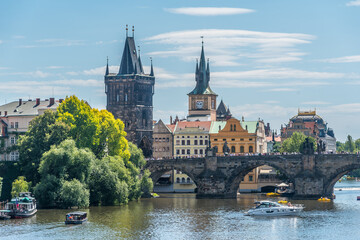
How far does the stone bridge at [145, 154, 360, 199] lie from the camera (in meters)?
150

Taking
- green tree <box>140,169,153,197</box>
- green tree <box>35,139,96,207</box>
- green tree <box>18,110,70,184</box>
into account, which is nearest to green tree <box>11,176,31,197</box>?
green tree <box>35,139,96,207</box>

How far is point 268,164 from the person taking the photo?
15662 centimetres

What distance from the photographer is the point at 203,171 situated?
162m

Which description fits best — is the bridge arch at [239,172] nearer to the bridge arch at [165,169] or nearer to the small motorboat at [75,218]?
the bridge arch at [165,169]

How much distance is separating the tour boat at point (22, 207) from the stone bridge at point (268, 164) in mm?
48389

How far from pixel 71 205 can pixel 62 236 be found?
83.2 feet

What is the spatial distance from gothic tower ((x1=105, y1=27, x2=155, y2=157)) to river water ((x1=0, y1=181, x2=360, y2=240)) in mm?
50672

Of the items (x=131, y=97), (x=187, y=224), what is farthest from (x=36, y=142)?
(x=131, y=97)

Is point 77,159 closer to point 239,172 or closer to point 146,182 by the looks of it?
point 146,182

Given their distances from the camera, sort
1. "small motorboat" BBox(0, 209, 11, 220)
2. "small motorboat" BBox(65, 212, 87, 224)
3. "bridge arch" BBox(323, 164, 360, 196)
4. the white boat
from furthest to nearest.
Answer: "bridge arch" BBox(323, 164, 360, 196), the white boat, "small motorboat" BBox(0, 209, 11, 220), "small motorboat" BBox(65, 212, 87, 224)

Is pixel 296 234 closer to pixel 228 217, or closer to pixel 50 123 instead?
pixel 228 217

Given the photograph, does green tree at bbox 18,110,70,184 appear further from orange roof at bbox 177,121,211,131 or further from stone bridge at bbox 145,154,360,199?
orange roof at bbox 177,121,211,131

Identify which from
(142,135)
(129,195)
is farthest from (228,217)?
(142,135)

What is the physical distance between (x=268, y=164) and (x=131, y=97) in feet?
146
